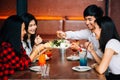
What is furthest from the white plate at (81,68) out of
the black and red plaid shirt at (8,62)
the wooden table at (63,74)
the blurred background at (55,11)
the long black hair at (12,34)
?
the blurred background at (55,11)

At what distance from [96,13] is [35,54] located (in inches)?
44.1

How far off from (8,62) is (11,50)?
0.42 feet

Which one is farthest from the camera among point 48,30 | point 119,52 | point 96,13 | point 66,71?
point 48,30

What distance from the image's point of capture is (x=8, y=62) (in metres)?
2.87

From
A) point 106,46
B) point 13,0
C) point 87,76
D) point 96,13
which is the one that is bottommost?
point 87,76

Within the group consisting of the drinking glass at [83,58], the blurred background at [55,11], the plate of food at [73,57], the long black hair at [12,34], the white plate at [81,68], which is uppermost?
the blurred background at [55,11]

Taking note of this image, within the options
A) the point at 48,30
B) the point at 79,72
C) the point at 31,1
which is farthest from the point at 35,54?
the point at 31,1

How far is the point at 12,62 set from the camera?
2885mm

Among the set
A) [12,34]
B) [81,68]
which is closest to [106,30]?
[81,68]

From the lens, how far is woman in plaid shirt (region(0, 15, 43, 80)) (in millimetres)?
2844

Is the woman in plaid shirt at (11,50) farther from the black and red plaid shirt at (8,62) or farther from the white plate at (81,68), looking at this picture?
the white plate at (81,68)

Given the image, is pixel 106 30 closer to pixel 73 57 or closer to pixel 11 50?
pixel 73 57

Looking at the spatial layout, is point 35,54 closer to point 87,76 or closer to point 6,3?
point 87,76

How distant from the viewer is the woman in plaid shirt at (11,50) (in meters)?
2.84
